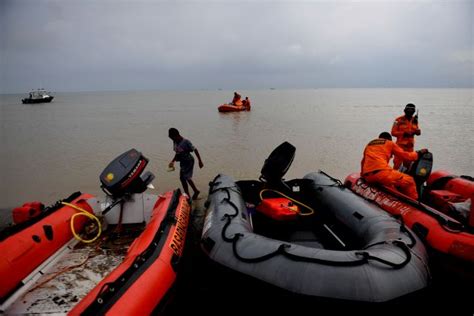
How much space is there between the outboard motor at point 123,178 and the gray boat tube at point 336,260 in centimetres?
109

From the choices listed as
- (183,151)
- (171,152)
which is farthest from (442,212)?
(171,152)

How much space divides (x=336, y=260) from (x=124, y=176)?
2414 millimetres

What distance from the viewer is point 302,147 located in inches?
455

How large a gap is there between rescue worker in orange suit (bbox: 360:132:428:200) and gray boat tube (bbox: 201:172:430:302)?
0.91 m

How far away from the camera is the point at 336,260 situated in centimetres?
215

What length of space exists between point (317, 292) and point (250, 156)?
8109mm

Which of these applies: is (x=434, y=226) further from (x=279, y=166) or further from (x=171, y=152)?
(x=171, y=152)

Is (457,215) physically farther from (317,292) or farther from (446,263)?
(317,292)

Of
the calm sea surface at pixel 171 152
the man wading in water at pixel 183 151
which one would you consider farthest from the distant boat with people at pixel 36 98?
the man wading in water at pixel 183 151

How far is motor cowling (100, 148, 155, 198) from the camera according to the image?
11.2ft

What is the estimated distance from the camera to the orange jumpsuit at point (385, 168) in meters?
3.79

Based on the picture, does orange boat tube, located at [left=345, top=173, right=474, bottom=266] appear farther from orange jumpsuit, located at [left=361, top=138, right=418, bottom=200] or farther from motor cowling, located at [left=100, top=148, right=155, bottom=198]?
motor cowling, located at [left=100, top=148, right=155, bottom=198]

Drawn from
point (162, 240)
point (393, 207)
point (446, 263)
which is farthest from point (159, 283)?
point (393, 207)

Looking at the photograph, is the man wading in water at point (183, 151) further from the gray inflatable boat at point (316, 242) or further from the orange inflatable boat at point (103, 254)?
the orange inflatable boat at point (103, 254)
